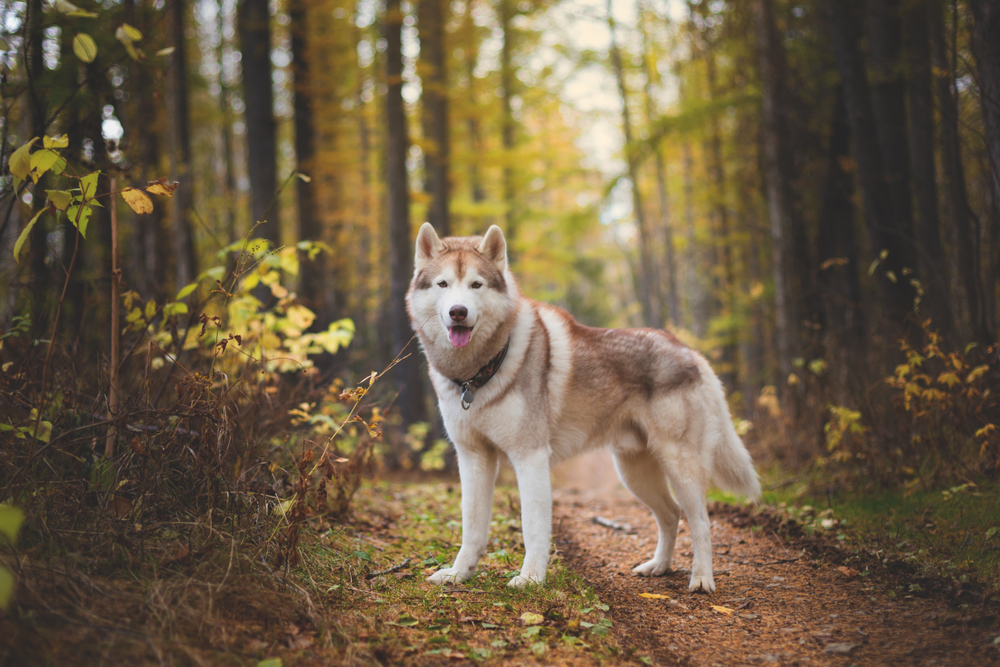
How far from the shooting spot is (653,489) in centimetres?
443

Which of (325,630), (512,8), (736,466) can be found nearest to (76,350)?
(325,630)

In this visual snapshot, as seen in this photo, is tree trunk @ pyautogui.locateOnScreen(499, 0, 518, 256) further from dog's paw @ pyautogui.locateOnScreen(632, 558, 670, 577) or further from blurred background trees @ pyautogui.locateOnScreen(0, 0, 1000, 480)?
dog's paw @ pyautogui.locateOnScreen(632, 558, 670, 577)

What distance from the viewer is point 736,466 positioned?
4.23 m

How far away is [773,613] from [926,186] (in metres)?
5.23

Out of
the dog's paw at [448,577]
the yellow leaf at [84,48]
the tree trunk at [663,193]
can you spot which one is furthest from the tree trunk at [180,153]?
the tree trunk at [663,193]

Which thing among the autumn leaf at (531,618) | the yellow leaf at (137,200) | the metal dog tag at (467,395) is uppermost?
the yellow leaf at (137,200)

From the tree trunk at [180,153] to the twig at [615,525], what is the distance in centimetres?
726

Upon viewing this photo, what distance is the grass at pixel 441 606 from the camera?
2666 mm

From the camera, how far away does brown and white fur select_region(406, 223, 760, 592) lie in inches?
150

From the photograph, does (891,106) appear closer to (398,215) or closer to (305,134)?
(398,215)

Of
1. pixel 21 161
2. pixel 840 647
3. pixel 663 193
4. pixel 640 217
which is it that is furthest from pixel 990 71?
pixel 663 193

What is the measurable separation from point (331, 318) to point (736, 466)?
9.94 m

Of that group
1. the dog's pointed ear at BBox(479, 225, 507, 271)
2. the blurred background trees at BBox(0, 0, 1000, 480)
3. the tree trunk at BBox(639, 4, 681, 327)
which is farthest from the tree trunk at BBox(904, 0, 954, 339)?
the tree trunk at BBox(639, 4, 681, 327)

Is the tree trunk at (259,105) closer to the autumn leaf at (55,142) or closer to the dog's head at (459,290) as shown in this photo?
the dog's head at (459,290)
